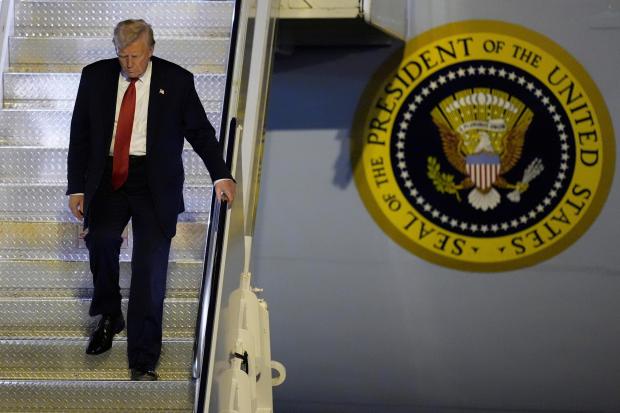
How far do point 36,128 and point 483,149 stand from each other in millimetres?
3054

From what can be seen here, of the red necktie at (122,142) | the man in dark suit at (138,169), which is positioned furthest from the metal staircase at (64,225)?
the red necktie at (122,142)

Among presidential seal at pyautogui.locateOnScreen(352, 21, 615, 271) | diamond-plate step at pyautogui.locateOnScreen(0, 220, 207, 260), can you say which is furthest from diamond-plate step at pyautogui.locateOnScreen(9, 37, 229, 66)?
presidential seal at pyautogui.locateOnScreen(352, 21, 615, 271)

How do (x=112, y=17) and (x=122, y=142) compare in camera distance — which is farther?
(x=112, y=17)

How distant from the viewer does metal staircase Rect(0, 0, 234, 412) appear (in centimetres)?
546

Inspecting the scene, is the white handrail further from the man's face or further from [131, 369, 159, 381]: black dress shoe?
[131, 369, 159, 381]: black dress shoe

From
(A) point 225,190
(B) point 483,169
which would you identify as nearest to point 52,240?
(A) point 225,190

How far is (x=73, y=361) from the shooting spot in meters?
5.56

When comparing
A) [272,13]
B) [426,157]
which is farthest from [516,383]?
[272,13]

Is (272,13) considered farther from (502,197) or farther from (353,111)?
(502,197)

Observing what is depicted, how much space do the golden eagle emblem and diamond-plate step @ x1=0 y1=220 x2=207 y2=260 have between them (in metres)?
2.51

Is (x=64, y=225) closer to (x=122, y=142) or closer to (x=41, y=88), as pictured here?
(x=41, y=88)

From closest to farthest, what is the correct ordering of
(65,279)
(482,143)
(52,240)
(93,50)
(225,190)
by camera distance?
(225,190) → (65,279) → (52,240) → (93,50) → (482,143)

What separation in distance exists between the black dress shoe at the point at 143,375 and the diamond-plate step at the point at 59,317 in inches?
14.4

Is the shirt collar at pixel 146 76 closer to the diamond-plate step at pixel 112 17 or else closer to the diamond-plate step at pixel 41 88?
the diamond-plate step at pixel 41 88
